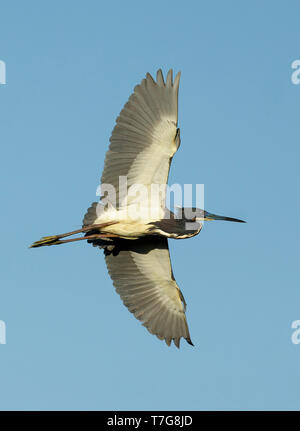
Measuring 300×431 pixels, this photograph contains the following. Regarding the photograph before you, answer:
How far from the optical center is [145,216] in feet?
47.7

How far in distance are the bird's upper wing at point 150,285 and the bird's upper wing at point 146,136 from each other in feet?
4.80

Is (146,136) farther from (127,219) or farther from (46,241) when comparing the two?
(46,241)

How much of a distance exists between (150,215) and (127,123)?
1.63 m

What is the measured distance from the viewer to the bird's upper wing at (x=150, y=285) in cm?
1539

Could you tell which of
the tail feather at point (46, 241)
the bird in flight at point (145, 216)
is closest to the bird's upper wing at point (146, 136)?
the bird in flight at point (145, 216)

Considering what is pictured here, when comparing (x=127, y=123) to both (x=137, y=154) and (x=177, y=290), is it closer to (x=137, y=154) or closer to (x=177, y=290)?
(x=137, y=154)

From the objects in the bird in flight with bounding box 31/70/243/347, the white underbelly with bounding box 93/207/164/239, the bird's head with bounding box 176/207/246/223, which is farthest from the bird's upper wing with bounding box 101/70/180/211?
the bird's head with bounding box 176/207/246/223

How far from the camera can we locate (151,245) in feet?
50.8

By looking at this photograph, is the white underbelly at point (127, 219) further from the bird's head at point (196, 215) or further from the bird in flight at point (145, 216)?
A: the bird's head at point (196, 215)

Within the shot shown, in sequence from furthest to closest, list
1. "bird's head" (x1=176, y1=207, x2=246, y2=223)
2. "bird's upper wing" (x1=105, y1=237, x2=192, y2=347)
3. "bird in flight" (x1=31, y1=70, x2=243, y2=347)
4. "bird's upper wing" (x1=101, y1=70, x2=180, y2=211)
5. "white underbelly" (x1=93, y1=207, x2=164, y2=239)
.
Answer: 1. "bird's upper wing" (x1=105, y1=237, x2=192, y2=347)
2. "bird's head" (x1=176, y1=207, x2=246, y2=223)
3. "white underbelly" (x1=93, y1=207, x2=164, y2=239)
4. "bird in flight" (x1=31, y1=70, x2=243, y2=347)
5. "bird's upper wing" (x1=101, y1=70, x2=180, y2=211)

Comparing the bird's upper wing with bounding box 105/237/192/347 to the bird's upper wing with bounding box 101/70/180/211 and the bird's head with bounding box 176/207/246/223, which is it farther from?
the bird's upper wing with bounding box 101/70/180/211

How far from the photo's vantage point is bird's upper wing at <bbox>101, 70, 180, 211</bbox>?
13.8 meters

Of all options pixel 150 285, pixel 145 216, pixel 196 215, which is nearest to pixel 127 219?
pixel 145 216

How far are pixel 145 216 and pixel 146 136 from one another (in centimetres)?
137
